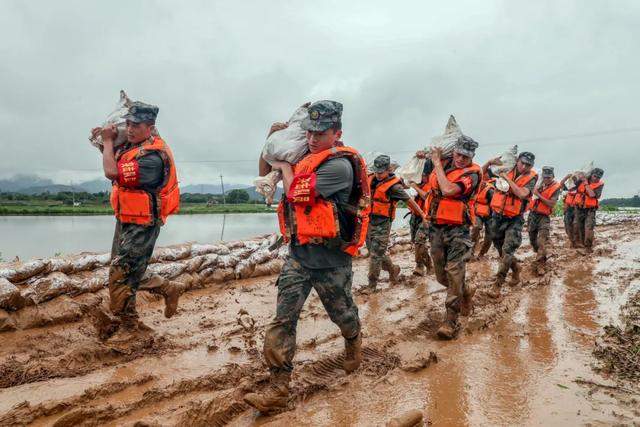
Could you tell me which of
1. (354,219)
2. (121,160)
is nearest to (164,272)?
(121,160)

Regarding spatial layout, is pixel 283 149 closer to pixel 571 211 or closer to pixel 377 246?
pixel 377 246

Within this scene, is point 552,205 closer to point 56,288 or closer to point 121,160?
point 121,160

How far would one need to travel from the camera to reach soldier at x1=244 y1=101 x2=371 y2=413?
112 inches

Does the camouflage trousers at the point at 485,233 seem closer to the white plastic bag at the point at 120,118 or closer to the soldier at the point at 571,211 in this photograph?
the soldier at the point at 571,211

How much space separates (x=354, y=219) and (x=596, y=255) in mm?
9757

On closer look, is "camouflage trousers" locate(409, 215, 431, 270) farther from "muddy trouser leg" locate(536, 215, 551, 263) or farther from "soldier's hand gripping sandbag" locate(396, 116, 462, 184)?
"soldier's hand gripping sandbag" locate(396, 116, 462, 184)

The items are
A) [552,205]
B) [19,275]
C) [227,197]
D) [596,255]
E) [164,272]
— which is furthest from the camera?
[227,197]

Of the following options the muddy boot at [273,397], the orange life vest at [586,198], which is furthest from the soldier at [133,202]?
the orange life vest at [586,198]

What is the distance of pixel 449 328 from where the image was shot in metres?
4.38

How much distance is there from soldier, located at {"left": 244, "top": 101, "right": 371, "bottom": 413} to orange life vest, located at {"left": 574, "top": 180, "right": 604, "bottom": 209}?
34.2 ft

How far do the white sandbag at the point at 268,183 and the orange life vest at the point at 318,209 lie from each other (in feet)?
0.44

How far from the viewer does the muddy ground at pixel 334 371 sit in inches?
111

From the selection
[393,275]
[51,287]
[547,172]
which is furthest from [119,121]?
[547,172]

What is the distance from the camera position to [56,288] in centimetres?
488
